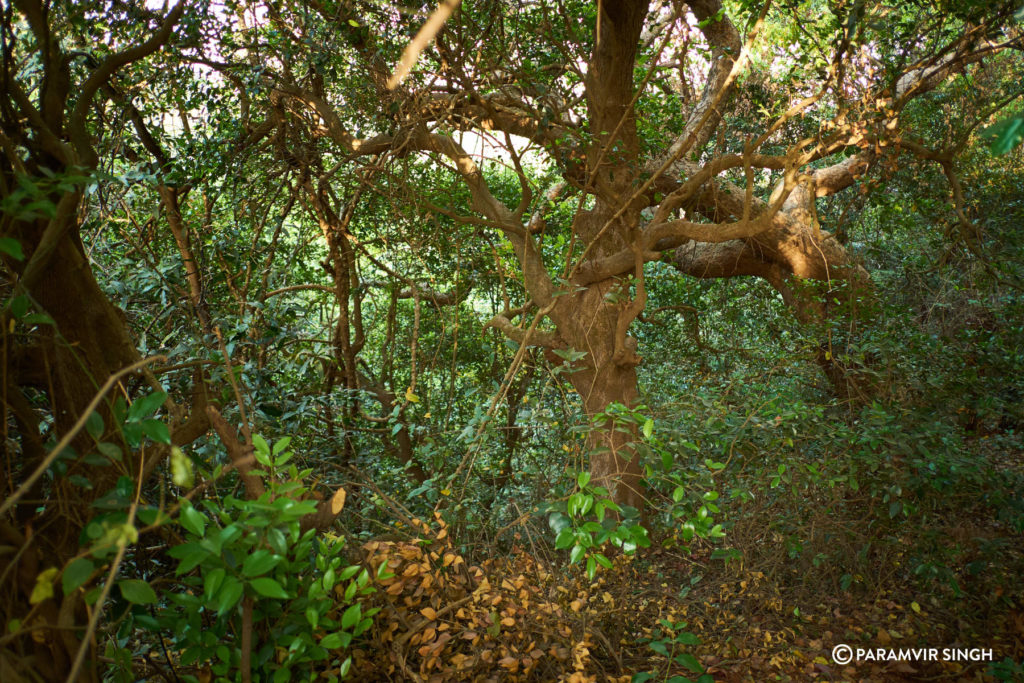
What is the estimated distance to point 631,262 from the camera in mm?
4891

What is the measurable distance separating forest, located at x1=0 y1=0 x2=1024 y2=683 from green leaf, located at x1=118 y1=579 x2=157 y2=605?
0.01 m

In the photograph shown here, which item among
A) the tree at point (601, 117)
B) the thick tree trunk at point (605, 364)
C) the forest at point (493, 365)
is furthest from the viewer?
the thick tree trunk at point (605, 364)

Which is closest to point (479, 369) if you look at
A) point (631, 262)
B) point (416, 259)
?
point (416, 259)

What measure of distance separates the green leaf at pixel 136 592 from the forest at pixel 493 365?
1 centimetres

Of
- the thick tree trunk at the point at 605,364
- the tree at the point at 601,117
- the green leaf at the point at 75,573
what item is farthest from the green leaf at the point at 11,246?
the thick tree trunk at the point at 605,364

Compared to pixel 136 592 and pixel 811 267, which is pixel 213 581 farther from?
pixel 811 267

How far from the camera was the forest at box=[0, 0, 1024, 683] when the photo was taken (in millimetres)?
1956

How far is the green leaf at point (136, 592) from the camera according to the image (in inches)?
54.6

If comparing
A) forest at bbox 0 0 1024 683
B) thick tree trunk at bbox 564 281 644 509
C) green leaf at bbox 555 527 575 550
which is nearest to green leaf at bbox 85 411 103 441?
forest at bbox 0 0 1024 683

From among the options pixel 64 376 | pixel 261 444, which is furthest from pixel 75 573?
pixel 64 376

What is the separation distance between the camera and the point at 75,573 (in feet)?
4.22

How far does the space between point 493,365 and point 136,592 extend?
440 centimetres

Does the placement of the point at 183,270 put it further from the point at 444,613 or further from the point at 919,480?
the point at 919,480

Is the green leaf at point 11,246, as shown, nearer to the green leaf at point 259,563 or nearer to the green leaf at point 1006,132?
the green leaf at point 259,563
